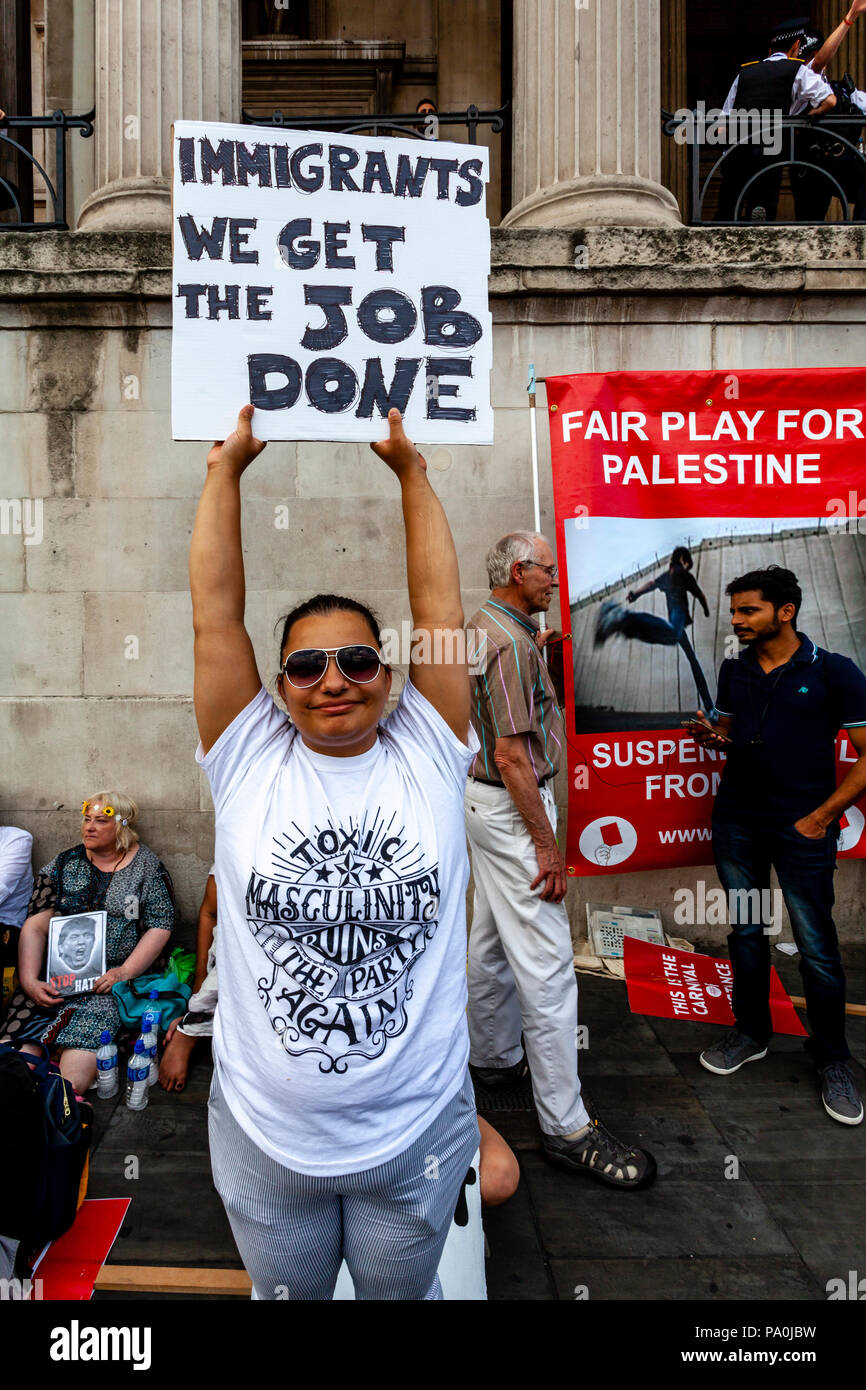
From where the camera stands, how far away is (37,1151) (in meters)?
2.74

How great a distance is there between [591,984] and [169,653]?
11.0 ft

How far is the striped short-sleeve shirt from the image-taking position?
3402mm

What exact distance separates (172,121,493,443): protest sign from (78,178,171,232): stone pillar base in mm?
3685

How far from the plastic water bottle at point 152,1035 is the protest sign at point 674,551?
2428mm

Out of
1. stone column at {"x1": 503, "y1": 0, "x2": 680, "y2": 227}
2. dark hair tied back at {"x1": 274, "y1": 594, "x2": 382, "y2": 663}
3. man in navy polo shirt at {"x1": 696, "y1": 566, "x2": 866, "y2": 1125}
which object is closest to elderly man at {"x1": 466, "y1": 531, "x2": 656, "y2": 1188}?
man in navy polo shirt at {"x1": 696, "y1": 566, "x2": 866, "y2": 1125}

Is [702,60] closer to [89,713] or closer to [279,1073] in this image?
[89,713]

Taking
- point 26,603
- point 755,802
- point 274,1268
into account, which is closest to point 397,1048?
point 274,1268

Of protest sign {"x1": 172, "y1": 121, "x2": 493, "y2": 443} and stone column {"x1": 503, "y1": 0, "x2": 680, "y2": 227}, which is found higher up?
stone column {"x1": 503, "y1": 0, "x2": 680, "y2": 227}

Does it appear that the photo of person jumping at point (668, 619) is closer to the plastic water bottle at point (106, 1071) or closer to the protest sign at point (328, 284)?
the protest sign at point (328, 284)

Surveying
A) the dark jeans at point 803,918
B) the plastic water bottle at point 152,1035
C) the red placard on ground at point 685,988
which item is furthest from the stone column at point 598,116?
the plastic water bottle at point 152,1035

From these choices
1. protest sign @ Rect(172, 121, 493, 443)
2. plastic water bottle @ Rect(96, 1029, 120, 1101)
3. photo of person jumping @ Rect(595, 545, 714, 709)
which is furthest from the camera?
photo of person jumping @ Rect(595, 545, 714, 709)

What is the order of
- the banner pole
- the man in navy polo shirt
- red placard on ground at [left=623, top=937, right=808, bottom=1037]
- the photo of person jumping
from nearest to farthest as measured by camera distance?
the man in navy polo shirt
red placard on ground at [left=623, top=937, right=808, bottom=1037]
the banner pole
the photo of person jumping

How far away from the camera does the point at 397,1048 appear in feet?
5.48

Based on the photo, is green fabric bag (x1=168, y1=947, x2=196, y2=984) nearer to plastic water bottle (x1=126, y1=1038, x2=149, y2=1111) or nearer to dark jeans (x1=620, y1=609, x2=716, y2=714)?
plastic water bottle (x1=126, y1=1038, x2=149, y2=1111)
